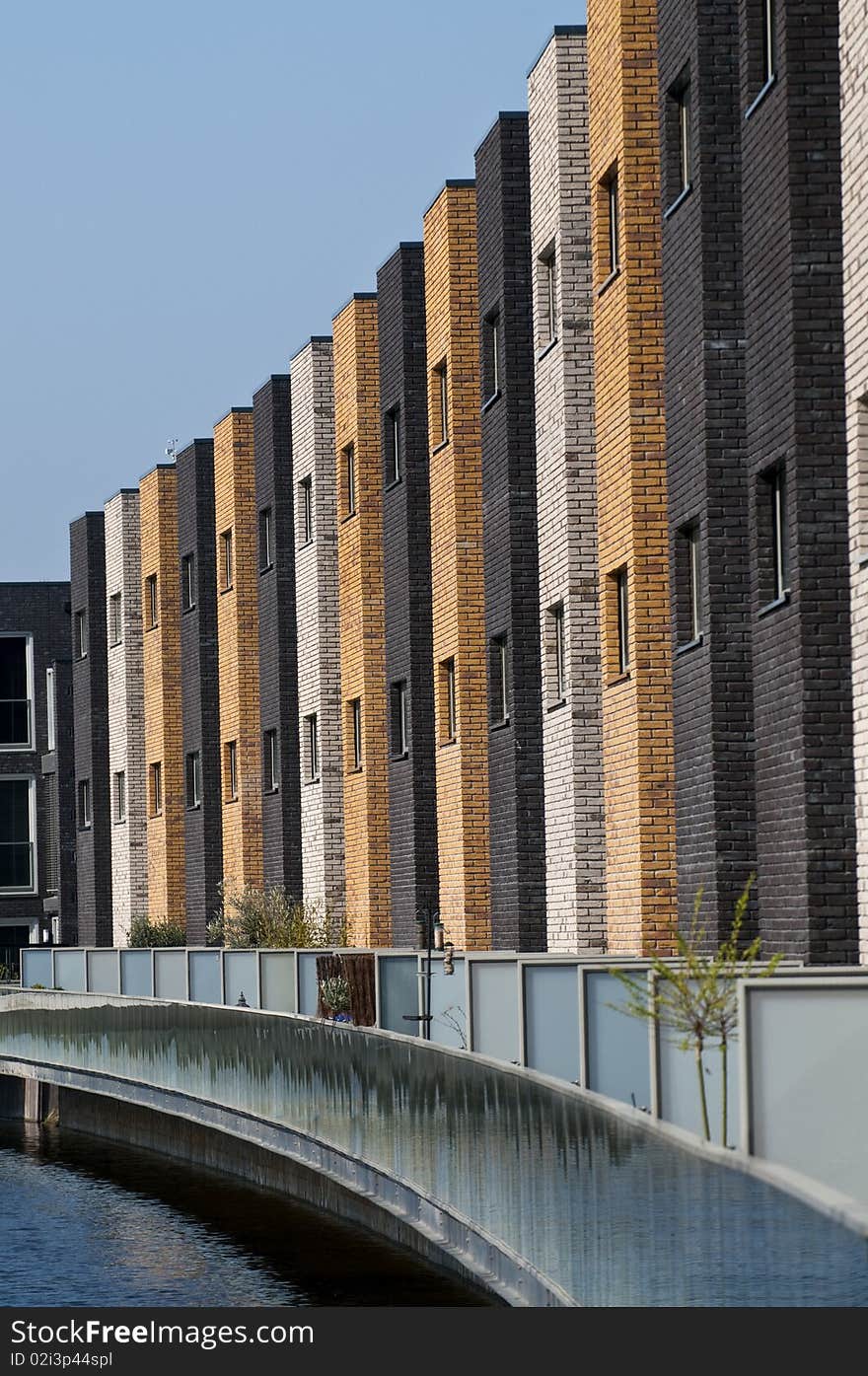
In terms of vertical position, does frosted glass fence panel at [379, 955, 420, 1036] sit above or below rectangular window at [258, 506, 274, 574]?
below

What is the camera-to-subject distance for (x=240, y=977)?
33.7m

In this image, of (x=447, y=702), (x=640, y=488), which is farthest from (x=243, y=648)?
(x=640, y=488)

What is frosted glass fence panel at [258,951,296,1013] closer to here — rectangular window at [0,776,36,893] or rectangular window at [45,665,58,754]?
rectangular window at [45,665,58,754]

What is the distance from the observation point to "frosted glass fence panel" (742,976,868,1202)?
10.7 m

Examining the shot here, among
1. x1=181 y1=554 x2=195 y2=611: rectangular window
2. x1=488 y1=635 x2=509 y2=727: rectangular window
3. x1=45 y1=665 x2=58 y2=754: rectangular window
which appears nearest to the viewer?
x1=488 y1=635 x2=509 y2=727: rectangular window

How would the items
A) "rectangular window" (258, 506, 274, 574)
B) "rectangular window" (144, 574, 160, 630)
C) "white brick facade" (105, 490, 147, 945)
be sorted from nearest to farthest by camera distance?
1. "rectangular window" (258, 506, 274, 574)
2. "rectangular window" (144, 574, 160, 630)
3. "white brick facade" (105, 490, 147, 945)

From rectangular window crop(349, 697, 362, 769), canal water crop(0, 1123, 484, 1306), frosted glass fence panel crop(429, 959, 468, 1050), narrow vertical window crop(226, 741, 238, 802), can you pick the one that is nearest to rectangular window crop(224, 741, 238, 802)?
narrow vertical window crop(226, 741, 238, 802)

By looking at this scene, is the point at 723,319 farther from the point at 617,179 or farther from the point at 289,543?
the point at 289,543

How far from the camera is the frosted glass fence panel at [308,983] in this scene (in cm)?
3042

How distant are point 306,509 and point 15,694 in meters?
30.5

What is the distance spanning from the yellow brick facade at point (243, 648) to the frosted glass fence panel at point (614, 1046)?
104 ft

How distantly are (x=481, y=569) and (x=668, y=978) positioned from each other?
2002cm

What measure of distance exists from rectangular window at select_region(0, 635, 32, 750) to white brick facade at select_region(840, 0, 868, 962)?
5524 cm

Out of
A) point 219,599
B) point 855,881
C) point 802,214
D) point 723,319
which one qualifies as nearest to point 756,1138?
point 855,881
